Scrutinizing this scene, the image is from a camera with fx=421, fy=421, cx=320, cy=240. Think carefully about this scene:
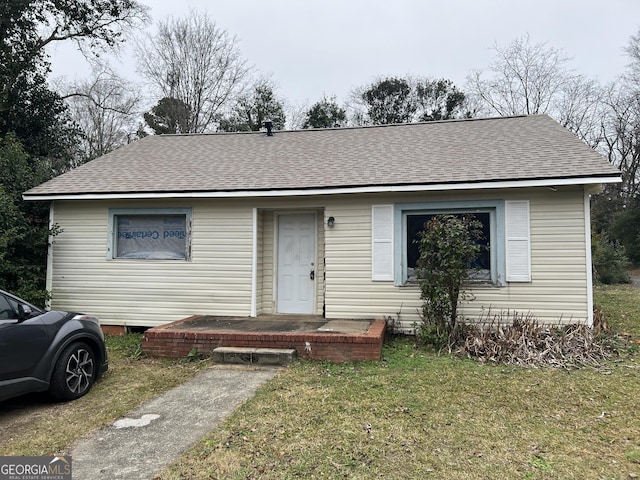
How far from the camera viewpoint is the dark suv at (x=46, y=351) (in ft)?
13.0

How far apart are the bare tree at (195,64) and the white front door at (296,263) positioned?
693 inches

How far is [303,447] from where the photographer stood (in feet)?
11.2

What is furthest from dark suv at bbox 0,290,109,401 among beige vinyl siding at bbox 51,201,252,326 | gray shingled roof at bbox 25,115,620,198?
gray shingled roof at bbox 25,115,620,198

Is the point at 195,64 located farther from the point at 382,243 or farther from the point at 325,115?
the point at 382,243

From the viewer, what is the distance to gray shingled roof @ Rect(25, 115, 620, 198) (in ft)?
23.6

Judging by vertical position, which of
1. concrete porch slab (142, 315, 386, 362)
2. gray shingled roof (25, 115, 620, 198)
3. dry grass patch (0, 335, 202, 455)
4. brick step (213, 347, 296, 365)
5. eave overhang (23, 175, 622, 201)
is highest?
gray shingled roof (25, 115, 620, 198)

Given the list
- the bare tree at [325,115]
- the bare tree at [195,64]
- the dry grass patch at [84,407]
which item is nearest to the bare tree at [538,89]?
the bare tree at [325,115]

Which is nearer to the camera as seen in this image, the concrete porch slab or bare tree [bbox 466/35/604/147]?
the concrete porch slab

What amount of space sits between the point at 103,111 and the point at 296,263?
19649 millimetres

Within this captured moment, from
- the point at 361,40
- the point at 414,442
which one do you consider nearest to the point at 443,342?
the point at 414,442

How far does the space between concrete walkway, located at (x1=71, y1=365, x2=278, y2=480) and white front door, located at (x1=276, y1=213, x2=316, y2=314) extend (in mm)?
2933

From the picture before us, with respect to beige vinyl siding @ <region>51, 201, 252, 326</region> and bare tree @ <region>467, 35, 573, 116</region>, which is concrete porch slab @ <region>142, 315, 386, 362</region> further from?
bare tree @ <region>467, 35, 573, 116</region>

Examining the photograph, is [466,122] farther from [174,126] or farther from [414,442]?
[174,126]

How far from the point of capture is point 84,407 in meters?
4.43
